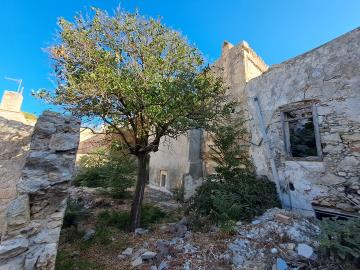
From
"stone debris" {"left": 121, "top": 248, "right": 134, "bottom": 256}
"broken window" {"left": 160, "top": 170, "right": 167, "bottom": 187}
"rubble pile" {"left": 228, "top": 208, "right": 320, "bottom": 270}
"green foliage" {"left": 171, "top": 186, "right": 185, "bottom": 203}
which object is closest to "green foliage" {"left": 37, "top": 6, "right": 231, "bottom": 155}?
"stone debris" {"left": 121, "top": 248, "right": 134, "bottom": 256}

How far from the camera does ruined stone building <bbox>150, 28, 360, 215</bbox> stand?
5.37 m

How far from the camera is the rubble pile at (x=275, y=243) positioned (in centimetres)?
356

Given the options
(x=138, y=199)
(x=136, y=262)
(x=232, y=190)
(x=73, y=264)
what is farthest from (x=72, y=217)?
(x=232, y=190)

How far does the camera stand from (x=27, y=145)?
3092 millimetres

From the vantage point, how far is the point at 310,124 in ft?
24.0

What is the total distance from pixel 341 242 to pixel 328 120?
342 cm

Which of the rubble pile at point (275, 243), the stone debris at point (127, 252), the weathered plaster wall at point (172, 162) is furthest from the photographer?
the weathered plaster wall at point (172, 162)

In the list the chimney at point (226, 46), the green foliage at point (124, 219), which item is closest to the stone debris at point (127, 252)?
the green foliage at point (124, 219)

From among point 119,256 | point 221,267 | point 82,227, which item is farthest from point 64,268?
point 221,267

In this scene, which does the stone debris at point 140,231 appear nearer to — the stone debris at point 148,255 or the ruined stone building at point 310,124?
the stone debris at point 148,255

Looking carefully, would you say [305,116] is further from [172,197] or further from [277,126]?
[172,197]

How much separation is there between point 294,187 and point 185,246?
3.98 m

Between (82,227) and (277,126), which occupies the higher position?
(277,126)

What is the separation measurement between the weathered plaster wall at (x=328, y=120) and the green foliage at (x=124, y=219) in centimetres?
405
